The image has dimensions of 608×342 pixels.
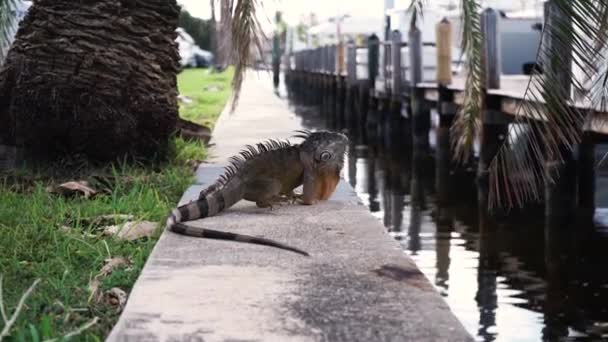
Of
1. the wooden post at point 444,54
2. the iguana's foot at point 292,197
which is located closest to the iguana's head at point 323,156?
the iguana's foot at point 292,197

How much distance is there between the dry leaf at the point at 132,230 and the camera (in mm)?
5102

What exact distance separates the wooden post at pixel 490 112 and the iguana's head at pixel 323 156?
198 inches

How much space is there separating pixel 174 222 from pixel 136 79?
9.05 feet

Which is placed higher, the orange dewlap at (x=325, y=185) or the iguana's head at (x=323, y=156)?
the iguana's head at (x=323, y=156)

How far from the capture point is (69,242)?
16.1 ft

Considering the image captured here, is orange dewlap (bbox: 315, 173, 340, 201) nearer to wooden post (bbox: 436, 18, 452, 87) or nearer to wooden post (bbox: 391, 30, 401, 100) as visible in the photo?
wooden post (bbox: 436, 18, 452, 87)

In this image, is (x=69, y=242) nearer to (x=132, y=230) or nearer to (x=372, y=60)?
(x=132, y=230)

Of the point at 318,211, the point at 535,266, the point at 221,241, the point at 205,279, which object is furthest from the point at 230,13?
the point at 535,266

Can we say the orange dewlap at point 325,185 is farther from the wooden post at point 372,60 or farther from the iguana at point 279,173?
the wooden post at point 372,60

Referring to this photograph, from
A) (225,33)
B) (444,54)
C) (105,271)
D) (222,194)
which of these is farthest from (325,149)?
(444,54)

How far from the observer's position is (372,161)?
14883mm

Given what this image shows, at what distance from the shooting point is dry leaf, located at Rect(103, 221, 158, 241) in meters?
5.10

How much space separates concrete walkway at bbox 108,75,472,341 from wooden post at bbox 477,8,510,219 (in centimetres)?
589

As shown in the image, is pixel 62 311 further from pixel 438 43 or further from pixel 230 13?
pixel 438 43
